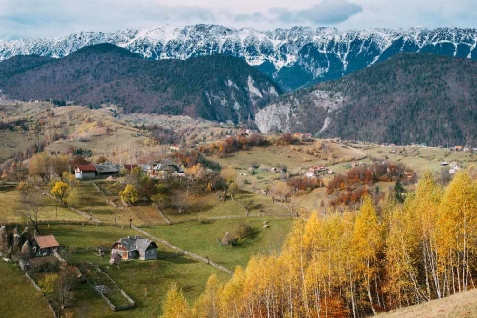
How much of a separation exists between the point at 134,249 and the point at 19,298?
24116mm

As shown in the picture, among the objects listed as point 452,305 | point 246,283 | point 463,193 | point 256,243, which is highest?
point 463,193

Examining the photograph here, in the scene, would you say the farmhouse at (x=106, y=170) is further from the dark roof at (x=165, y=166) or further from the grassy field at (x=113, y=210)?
the grassy field at (x=113, y=210)

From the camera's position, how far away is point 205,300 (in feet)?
178

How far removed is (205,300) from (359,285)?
17.5 metres

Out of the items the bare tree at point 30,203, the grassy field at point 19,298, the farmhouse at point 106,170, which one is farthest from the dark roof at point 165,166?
the grassy field at point 19,298

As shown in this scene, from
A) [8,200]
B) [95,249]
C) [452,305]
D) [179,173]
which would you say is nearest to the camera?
[452,305]

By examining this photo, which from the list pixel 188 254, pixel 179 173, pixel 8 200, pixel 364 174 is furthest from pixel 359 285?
pixel 364 174

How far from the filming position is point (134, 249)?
83000 mm

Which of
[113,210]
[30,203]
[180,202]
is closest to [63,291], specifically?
[30,203]

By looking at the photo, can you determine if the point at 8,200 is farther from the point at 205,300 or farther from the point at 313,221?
the point at 313,221

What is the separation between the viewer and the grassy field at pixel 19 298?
192ft

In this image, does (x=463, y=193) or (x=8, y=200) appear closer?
(x=463, y=193)

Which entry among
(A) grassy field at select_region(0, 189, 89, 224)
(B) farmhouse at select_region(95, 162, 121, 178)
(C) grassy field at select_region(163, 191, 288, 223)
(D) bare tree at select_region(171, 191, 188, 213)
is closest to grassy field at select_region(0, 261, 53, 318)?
(A) grassy field at select_region(0, 189, 89, 224)

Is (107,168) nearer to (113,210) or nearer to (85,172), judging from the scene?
(85,172)
